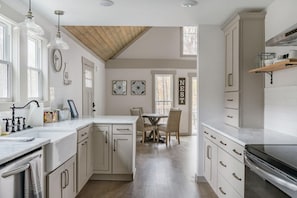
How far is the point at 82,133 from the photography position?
11.3 feet

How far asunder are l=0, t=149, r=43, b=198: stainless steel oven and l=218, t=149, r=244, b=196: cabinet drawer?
1.67m

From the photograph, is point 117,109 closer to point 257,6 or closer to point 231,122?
point 231,122

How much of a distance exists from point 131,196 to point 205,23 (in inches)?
103

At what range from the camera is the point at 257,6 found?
324 cm

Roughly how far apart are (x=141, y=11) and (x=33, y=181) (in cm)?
239

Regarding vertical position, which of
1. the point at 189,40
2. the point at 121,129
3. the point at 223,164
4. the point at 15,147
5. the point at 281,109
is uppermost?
the point at 189,40

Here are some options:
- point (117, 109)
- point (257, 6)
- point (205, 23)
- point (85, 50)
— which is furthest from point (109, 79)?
point (257, 6)

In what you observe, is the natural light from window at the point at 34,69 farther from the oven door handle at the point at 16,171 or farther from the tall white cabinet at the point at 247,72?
the tall white cabinet at the point at 247,72

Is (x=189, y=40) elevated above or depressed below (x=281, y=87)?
above

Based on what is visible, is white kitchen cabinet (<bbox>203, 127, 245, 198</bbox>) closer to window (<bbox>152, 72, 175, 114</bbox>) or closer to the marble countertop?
the marble countertop

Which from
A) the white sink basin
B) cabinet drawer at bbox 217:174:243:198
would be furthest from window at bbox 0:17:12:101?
cabinet drawer at bbox 217:174:243:198

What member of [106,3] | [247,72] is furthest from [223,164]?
[106,3]

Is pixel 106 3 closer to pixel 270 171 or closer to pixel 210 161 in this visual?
pixel 210 161

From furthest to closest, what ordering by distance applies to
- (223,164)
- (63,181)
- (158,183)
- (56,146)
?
(158,183) < (223,164) < (63,181) < (56,146)
